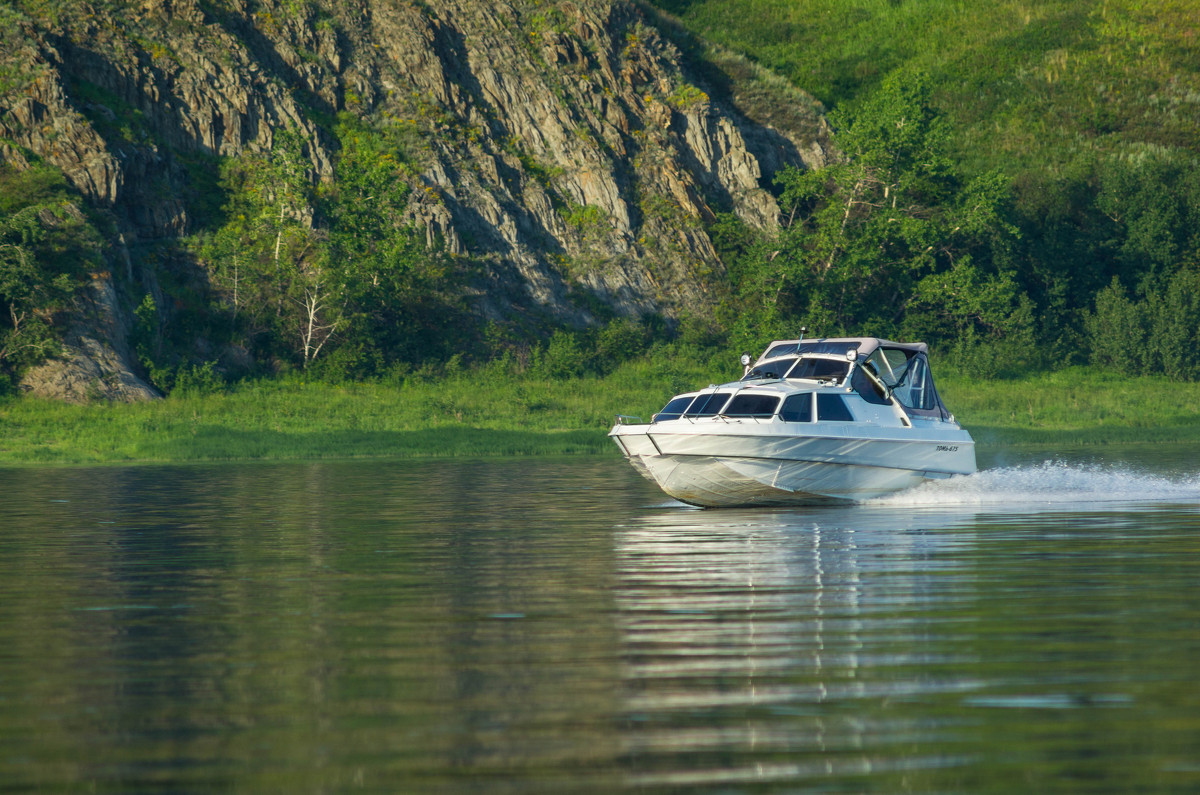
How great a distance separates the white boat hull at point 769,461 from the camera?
80.1 feet

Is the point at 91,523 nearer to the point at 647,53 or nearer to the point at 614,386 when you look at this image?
the point at 614,386

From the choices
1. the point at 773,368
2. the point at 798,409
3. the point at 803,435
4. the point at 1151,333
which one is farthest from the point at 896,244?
the point at 803,435

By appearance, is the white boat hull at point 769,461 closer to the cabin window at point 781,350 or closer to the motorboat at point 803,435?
the motorboat at point 803,435

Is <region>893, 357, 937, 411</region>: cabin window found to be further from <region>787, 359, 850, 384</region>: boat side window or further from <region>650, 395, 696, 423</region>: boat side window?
<region>650, 395, 696, 423</region>: boat side window

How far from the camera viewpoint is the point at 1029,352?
2477 inches

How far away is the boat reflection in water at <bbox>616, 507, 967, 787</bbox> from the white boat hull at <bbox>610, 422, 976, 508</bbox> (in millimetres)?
4950

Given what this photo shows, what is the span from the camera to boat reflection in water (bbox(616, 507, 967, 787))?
7641mm

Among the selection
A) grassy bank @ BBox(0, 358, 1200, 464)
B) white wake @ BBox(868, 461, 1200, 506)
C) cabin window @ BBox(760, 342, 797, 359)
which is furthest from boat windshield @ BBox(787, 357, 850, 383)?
grassy bank @ BBox(0, 358, 1200, 464)

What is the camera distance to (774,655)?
10492 millimetres

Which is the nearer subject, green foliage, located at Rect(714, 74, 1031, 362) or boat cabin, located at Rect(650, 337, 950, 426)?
boat cabin, located at Rect(650, 337, 950, 426)

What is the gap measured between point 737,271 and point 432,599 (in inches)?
2162

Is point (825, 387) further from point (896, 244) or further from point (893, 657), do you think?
point (896, 244)

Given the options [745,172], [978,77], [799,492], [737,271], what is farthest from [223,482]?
[978,77]

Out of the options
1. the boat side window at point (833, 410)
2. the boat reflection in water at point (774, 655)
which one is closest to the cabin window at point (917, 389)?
the boat side window at point (833, 410)
